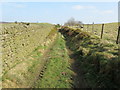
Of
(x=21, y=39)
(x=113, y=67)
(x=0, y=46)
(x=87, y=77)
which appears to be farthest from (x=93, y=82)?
(x=21, y=39)

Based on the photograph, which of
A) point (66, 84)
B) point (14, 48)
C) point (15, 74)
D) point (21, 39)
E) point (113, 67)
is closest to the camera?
point (113, 67)

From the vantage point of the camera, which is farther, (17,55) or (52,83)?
(17,55)

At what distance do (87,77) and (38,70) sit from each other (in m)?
3.62

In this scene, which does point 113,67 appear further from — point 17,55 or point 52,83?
point 17,55

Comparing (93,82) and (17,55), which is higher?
(17,55)

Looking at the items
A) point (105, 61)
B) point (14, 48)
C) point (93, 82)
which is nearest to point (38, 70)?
point (14, 48)

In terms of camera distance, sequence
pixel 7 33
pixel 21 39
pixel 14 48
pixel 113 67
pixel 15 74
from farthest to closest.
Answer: pixel 21 39
pixel 14 48
pixel 7 33
pixel 15 74
pixel 113 67

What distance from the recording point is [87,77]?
283 inches

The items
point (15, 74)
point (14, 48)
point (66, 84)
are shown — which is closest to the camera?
point (66, 84)

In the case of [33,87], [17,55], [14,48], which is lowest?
[33,87]

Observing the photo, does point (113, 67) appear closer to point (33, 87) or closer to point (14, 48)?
point (33, 87)

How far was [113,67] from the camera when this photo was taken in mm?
6324

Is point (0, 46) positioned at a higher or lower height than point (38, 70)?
higher

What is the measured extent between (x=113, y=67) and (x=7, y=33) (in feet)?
23.2
